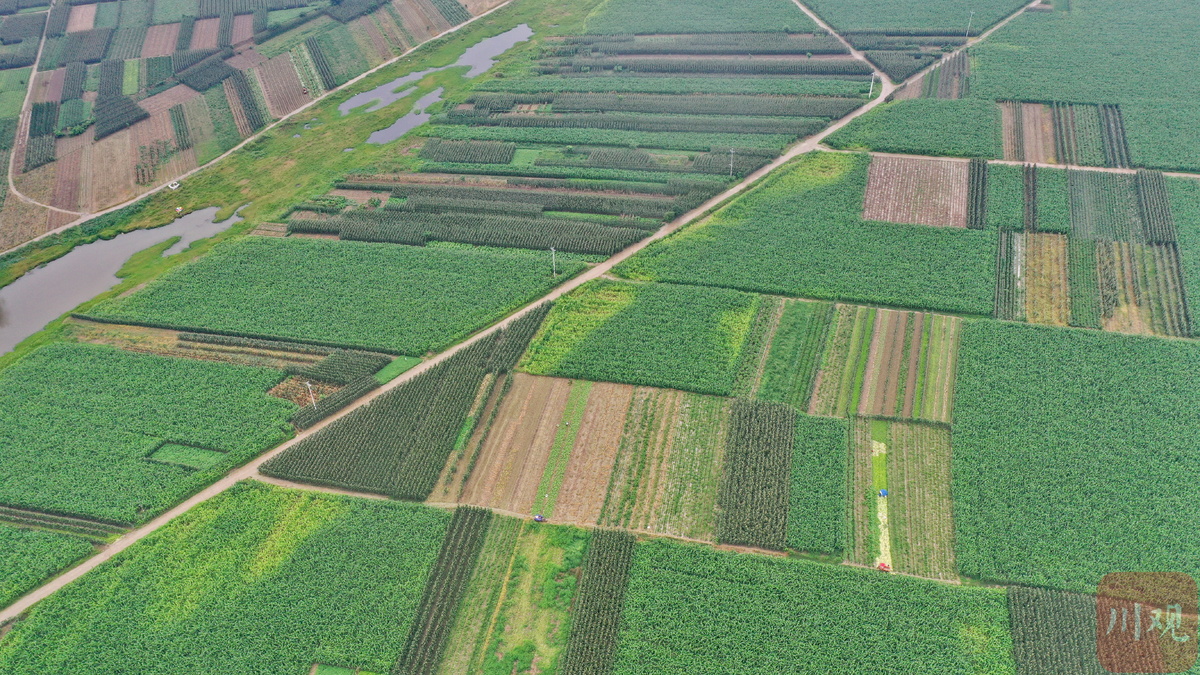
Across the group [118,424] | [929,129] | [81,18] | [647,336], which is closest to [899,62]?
[929,129]

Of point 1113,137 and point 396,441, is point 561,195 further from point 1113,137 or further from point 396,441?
point 1113,137

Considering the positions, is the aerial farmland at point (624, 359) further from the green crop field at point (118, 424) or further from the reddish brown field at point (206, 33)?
the reddish brown field at point (206, 33)

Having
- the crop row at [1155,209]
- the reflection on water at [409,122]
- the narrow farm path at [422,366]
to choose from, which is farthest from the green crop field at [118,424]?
the crop row at [1155,209]

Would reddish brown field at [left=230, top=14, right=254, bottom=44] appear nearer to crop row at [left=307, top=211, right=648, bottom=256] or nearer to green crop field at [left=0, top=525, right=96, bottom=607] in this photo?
crop row at [left=307, top=211, right=648, bottom=256]

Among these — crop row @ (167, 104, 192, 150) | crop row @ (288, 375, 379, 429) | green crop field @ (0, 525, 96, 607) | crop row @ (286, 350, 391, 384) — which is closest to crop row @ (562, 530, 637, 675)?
crop row @ (288, 375, 379, 429)

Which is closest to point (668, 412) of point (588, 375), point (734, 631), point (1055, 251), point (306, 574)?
point (588, 375)

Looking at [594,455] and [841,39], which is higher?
[841,39]
